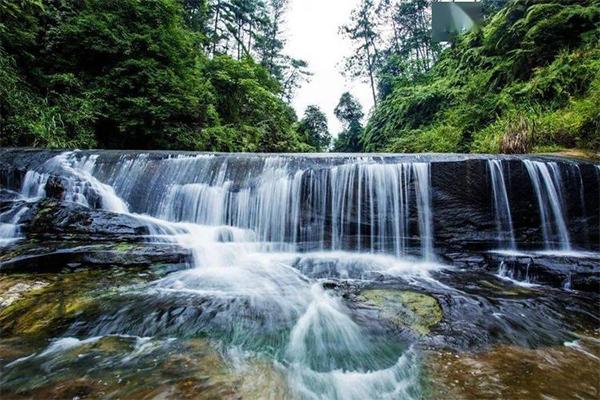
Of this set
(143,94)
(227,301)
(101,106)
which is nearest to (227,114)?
(143,94)

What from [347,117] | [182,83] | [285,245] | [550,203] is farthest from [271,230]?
[347,117]

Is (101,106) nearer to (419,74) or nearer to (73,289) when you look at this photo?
(73,289)

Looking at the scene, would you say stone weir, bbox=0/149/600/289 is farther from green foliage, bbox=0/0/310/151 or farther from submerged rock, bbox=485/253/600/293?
green foliage, bbox=0/0/310/151

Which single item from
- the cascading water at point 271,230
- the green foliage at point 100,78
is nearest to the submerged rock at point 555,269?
the cascading water at point 271,230

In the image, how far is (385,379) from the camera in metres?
2.56

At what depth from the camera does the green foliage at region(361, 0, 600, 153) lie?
842 centimetres

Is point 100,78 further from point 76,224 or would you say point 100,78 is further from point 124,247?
point 124,247

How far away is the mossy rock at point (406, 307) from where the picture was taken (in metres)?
3.33

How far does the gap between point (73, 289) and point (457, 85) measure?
19644 mm

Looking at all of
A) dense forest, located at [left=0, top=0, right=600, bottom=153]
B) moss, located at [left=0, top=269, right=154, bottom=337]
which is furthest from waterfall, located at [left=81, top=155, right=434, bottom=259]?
dense forest, located at [left=0, top=0, right=600, bottom=153]

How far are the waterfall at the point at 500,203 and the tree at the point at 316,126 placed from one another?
25085 millimetres

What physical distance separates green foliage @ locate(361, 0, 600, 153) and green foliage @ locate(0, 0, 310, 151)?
31.7 feet

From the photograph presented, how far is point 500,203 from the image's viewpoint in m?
5.98

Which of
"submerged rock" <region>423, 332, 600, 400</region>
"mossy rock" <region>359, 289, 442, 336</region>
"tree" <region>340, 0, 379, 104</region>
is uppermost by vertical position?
"tree" <region>340, 0, 379, 104</region>
